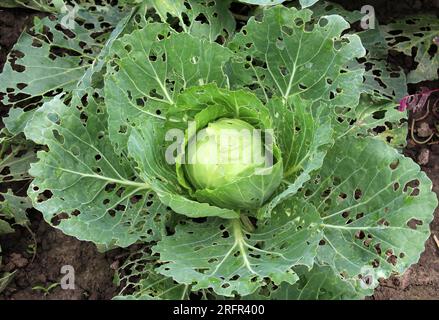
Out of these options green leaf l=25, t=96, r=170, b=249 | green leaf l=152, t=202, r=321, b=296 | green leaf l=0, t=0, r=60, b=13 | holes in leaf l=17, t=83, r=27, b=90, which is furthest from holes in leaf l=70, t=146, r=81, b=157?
green leaf l=0, t=0, r=60, b=13

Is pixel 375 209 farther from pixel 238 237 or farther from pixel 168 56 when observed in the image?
pixel 168 56

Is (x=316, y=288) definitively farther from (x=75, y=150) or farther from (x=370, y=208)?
(x=75, y=150)

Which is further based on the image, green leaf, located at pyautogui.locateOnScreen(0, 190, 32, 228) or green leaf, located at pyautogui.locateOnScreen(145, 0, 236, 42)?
green leaf, located at pyautogui.locateOnScreen(0, 190, 32, 228)

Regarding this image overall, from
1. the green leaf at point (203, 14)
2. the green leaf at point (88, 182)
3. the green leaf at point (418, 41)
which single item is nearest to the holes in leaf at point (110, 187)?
the green leaf at point (88, 182)

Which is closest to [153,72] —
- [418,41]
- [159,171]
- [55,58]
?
[159,171]

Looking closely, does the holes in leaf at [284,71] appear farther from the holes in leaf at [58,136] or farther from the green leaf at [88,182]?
the holes in leaf at [58,136]

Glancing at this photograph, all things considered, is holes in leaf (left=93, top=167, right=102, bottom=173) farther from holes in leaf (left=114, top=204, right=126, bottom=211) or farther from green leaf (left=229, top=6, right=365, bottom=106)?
green leaf (left=229, top=6, right=365, bottom=106)

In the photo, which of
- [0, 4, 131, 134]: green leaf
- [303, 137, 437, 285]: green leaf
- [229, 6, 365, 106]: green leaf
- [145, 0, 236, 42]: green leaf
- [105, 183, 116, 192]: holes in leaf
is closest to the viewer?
[303, 137, 437, 285]: green leaf
